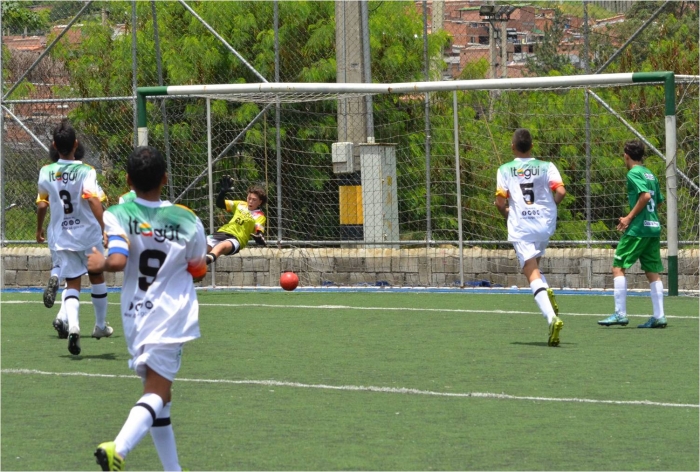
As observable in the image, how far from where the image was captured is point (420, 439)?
716 centimetres

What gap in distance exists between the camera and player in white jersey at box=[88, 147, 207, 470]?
6.02 metres

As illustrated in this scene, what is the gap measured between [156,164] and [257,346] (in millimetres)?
5411

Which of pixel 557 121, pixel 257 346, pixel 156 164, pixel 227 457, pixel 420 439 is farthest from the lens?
pixel 557 121

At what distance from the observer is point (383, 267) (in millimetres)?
17297

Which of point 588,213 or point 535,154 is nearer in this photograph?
point 588,213

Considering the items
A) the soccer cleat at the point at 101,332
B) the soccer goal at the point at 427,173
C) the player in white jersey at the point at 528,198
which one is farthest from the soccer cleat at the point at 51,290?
the player in white jersey at the point at 528,198

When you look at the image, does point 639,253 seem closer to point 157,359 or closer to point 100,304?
point 100,304

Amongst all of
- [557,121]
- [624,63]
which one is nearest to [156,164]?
[557,121]

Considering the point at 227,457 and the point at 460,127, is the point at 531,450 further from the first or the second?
the point at 460,127

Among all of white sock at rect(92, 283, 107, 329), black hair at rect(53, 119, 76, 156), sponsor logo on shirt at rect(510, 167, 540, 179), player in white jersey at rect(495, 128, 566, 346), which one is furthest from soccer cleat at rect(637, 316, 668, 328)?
black hair at rect(53, 119, 76, 156)

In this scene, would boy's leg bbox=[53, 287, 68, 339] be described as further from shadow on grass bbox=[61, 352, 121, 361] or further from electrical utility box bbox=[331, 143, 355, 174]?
electrical utility box bbox=[331, 143, 355, 174]

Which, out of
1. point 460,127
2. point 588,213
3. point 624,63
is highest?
point 624,63

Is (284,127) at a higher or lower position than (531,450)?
higher

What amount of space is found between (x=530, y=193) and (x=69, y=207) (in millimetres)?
4142
